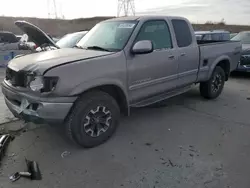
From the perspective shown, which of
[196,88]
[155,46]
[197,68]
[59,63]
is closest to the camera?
[59,63]

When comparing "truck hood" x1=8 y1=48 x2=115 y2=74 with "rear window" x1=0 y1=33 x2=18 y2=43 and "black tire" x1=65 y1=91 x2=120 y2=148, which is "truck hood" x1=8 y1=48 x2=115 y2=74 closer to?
"black tire" x1=65 y1=91 x2=120 y2=148

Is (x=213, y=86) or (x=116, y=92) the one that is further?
(x=213, y=86)

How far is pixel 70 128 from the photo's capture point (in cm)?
352

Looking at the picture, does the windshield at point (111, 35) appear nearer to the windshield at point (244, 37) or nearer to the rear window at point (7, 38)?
the windshield at point (244, 37)

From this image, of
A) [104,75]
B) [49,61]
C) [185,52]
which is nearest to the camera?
[49,61]

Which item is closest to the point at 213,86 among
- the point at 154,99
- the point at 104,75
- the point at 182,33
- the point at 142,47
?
the point at 182,33

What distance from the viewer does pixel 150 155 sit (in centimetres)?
361

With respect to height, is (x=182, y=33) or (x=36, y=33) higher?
(x=36, y=33)

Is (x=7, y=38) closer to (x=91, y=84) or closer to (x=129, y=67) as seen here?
(x=129, y=67)

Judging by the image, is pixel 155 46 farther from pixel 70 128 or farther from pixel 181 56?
pixel 70 128

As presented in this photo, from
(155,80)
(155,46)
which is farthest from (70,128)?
(155,46)

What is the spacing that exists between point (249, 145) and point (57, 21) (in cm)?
4603

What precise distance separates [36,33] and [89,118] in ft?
8.92

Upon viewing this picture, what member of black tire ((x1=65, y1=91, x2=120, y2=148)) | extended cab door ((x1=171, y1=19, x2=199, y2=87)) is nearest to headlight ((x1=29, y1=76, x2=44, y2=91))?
black tire ((x1=65, y1=91, x2=120, y2=148))
